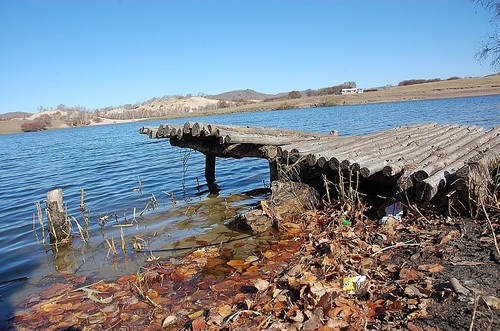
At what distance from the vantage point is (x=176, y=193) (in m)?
11.5

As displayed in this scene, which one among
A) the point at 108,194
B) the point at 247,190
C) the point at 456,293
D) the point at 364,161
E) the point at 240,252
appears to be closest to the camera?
the point at 456,293

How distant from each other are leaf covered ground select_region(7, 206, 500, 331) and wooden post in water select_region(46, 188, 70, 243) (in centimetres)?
210

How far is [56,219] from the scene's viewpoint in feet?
24.4

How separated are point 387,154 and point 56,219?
674cm

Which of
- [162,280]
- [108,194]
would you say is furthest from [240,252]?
[108,194]

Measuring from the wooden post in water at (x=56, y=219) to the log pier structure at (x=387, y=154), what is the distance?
113 inches

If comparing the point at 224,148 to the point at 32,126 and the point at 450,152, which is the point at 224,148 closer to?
the point at 450,152

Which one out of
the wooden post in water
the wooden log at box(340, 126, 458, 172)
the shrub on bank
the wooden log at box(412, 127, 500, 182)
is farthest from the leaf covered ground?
the shrub on bank

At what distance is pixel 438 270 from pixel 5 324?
5.03 meters

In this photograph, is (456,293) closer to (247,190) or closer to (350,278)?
(350,278)

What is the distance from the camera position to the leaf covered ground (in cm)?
307

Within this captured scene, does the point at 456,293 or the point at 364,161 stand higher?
the point at 364,161

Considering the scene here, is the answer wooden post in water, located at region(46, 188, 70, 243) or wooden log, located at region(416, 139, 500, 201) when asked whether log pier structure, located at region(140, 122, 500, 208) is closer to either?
wooden log, located at region(416, 139, 500, 201)

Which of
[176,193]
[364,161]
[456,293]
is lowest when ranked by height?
[176,193]
